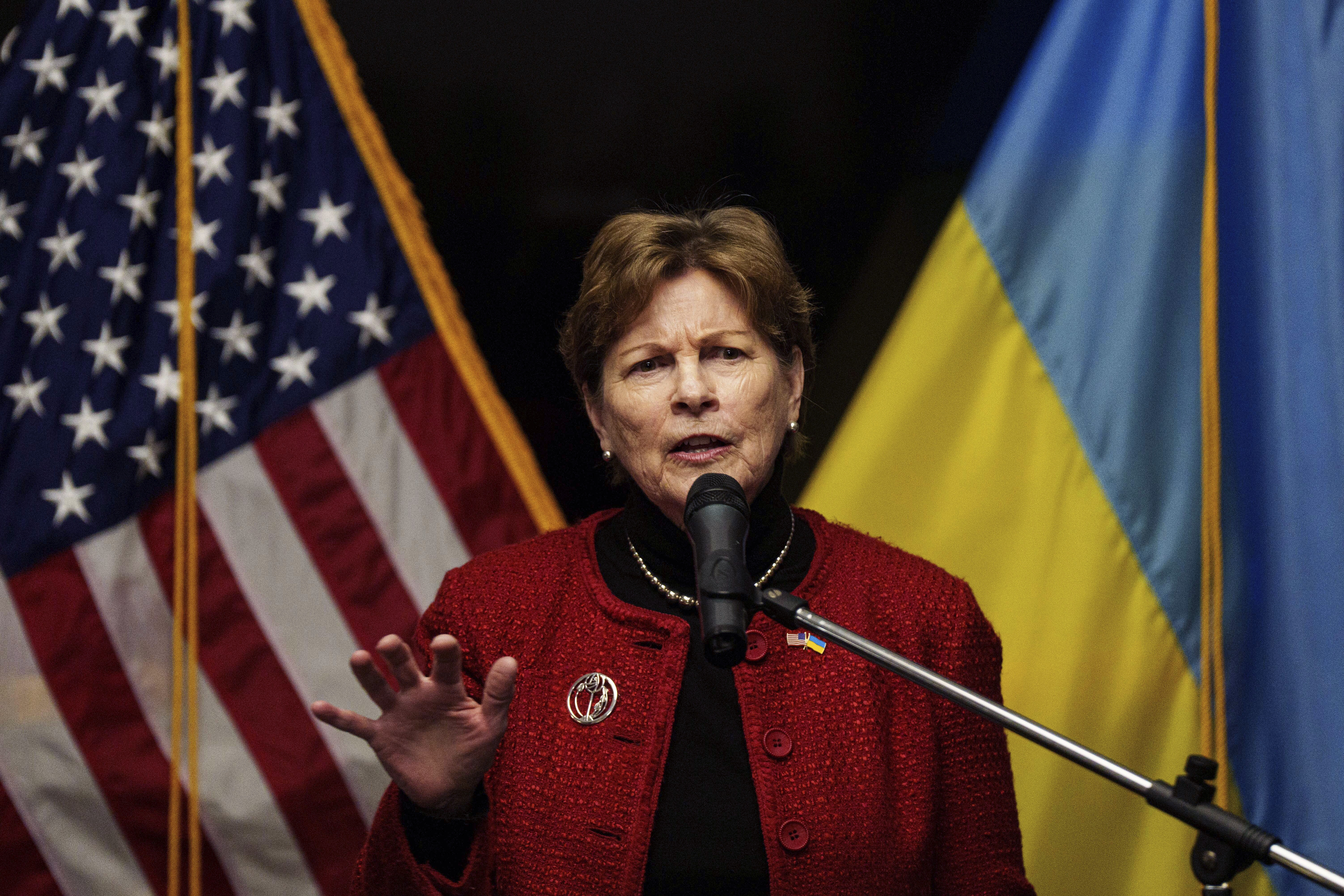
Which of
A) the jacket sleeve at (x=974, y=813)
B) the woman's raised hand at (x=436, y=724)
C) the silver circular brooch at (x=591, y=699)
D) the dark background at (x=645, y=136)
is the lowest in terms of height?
the jacket sleeve at (x=974, y=813)

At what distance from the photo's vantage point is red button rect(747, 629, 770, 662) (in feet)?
5.58

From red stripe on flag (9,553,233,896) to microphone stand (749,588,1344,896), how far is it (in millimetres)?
1694

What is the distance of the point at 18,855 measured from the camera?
235 centimetres

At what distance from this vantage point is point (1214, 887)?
3.52 ft

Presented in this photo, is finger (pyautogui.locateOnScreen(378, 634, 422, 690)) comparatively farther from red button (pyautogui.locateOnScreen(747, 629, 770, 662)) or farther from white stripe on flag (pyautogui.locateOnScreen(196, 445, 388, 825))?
white stripe on flag (pyautogui.locateOnScreen(196, 445, 388, 825))

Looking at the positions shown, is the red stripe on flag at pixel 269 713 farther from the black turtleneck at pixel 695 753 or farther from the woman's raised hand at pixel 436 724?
the woman's raised hand at pixel 436 724

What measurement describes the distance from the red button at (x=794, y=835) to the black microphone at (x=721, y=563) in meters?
0.47

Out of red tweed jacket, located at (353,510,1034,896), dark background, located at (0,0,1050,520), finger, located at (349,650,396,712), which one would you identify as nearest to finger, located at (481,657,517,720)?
finger, located at (349,650,396,712)

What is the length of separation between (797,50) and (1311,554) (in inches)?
58.1

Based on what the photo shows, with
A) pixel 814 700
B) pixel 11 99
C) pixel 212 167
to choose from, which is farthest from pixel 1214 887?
pixel 11 99

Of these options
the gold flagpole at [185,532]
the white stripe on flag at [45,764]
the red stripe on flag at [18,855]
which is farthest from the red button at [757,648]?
the red stripe on flag at [18,855]

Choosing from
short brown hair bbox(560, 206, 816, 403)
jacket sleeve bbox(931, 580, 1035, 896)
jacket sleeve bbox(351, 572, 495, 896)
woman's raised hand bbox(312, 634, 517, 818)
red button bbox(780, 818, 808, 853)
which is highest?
short brown hair bbox(560, 206, 816, 403)

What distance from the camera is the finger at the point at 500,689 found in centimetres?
136

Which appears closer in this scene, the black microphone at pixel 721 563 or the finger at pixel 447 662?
the black microphone at pixel 721 563
